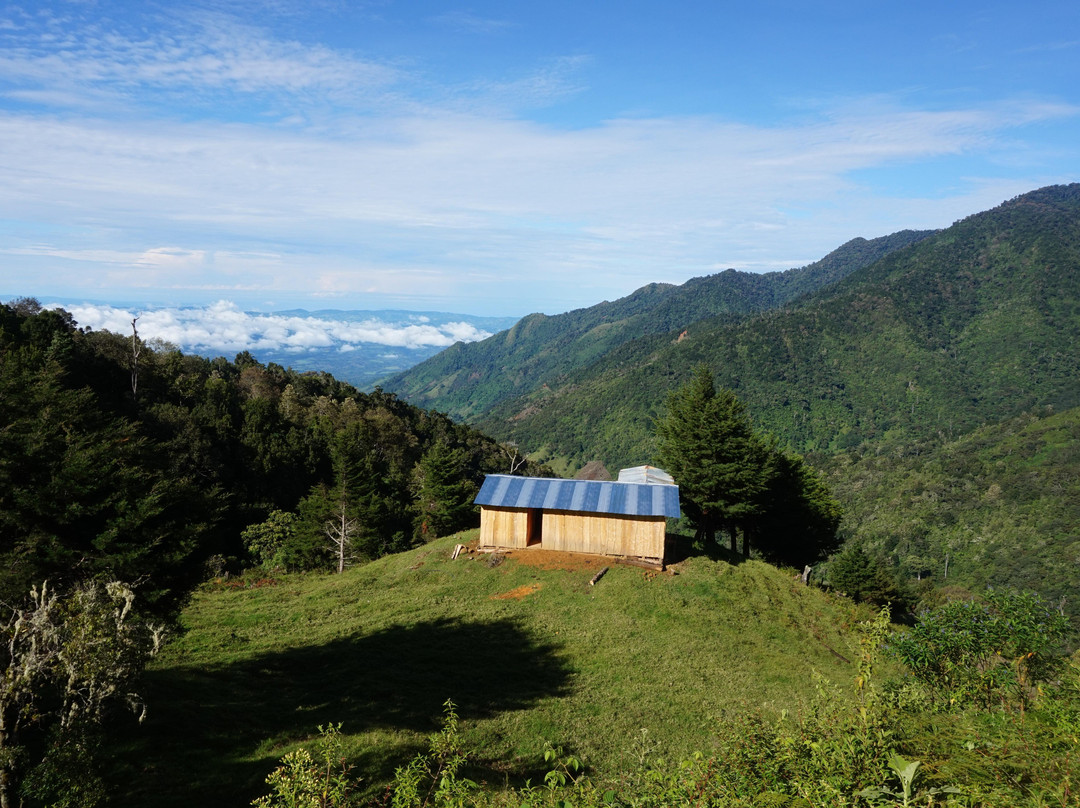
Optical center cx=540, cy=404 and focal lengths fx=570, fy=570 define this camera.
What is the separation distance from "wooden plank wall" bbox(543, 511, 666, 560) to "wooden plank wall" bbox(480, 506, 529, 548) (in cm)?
125

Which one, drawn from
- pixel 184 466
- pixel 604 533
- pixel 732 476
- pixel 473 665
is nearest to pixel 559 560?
pixel 604 533

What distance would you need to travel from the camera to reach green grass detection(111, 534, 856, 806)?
14008 mm

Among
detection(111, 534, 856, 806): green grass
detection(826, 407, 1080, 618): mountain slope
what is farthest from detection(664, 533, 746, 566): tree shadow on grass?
detection(826, 407, 1080, 618): mountain slope

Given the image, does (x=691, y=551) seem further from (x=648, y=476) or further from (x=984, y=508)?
(x=984, y=508)

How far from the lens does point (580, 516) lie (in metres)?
31.1

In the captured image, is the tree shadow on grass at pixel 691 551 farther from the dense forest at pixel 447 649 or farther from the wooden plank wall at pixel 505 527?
the wooden plank wall at pixel 505 527

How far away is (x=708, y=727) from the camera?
17719mm

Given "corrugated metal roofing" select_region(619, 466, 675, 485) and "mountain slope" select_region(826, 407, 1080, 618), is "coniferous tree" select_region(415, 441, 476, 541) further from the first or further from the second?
"mountain slope" select_region(826, 407, 1080, 618)

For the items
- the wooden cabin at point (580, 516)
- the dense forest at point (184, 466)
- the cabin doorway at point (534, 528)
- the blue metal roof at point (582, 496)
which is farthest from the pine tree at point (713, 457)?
the dense forest at point (184, 466)

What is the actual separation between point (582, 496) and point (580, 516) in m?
1.10

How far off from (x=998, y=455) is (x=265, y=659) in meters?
210

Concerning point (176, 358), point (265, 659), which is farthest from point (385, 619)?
point (176, 358)

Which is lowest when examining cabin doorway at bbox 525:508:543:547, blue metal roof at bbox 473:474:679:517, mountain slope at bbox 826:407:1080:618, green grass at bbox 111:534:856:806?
mountain slope at bbox 826:407:1080:618

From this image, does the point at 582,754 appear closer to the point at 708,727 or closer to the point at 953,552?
the point at 708,727
